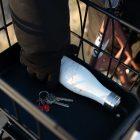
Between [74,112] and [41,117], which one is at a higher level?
[41,117]

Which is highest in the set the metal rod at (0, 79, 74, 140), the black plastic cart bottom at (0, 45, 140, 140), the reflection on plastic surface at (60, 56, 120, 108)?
the metal rod at (0, 79, 74, 140)

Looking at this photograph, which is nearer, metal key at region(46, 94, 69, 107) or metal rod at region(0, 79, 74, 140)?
metal rod at region(0, 79, 74, 140)

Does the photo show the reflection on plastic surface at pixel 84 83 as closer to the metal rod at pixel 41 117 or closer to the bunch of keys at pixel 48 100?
the bunch of keys at pixel 48 100

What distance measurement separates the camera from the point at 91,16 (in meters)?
1.36

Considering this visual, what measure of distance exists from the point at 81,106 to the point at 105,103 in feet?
0.21

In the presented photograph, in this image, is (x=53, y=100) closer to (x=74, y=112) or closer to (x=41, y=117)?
(x=74, y=112)

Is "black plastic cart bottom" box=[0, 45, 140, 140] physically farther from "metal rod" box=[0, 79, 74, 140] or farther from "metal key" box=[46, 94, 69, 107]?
"metal rod" box=[0, 79, 74, 140]

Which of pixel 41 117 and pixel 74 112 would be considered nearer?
pixel 41 117

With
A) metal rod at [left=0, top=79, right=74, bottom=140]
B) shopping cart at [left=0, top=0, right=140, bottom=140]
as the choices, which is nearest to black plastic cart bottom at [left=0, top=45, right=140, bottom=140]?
shopping cart at [left=0, top=0, right=140, bottom=140]

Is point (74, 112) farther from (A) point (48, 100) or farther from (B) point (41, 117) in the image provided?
(B) point (41, 117)

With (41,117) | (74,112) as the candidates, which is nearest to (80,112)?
(74,112)

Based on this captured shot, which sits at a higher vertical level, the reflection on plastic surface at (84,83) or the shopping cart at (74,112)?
the reflection on plastic surface at (84,83)

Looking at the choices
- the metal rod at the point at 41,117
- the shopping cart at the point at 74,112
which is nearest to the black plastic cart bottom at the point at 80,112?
the shopping cart at the point at 74,112

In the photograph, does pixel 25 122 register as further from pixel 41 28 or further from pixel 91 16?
pixel 91 16
